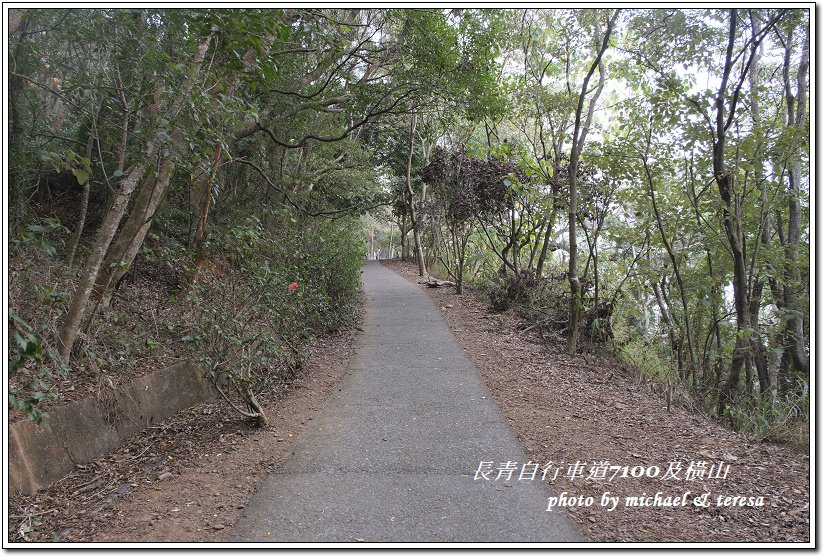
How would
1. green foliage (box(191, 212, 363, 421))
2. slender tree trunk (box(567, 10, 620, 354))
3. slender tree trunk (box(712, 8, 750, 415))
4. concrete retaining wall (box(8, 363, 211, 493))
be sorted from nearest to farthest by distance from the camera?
1. concrete retaining wall (box(8, 363, 211, 493))
2. green foliage (box(191, 212, 363, 421))
3. slender tree trunk (box(712, 8, 750, 415))
4. slender tree trunk (box(567, 10, 620, 354))

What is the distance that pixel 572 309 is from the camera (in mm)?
7789

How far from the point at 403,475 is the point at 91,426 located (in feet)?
8.02

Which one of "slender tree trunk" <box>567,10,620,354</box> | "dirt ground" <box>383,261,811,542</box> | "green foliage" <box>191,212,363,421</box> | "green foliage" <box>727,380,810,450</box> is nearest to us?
"dirt ground" <box>383,261,811,542</box>

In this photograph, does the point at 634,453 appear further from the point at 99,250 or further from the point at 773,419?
the point at 99,250

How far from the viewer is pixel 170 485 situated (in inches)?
144

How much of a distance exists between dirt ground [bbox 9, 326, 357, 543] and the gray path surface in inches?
8.0

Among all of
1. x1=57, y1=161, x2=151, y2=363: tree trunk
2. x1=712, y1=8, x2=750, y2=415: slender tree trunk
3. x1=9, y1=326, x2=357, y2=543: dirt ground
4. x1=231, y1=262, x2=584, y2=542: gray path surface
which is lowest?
x1=9, y1=326, x2=357, y2=543: dirt ground

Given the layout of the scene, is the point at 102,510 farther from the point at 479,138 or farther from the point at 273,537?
the point at 479,138

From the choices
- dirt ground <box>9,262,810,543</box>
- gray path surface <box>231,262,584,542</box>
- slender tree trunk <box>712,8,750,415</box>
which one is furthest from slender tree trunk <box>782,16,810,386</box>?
gray path surface <box>231,262,584,542</box>

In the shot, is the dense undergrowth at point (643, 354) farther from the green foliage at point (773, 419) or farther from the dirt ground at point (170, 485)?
the dirt ground at point (170, 485)

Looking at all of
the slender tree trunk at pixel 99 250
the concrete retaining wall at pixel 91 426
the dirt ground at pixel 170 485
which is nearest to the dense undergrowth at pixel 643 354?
the dirt ground at pixel 170 485

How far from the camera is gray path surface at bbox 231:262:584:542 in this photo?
10.0ft

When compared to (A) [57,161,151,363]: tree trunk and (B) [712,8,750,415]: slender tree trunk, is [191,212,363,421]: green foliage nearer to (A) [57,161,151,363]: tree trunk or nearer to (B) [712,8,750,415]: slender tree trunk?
(A) [57,161,151,363]: tree trunk

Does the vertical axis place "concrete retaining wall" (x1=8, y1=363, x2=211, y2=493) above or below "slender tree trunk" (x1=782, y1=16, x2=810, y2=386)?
below
